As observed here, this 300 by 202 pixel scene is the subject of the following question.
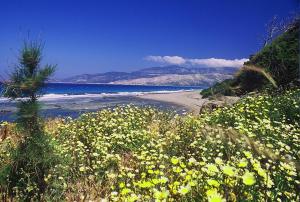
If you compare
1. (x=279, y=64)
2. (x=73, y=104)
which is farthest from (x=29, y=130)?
(x=73, y=104)

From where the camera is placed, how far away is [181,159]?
23.7ft

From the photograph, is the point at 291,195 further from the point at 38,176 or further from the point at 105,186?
the point at 38,176

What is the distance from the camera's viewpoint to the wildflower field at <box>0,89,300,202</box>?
404 centimetres

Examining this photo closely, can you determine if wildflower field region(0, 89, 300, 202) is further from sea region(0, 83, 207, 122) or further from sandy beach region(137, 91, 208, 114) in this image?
sandy beach region(137, 91, 208, 114)

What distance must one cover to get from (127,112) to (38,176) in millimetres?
6204

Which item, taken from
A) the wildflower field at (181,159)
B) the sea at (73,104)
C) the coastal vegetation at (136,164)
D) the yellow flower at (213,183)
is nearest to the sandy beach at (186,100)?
the sea at (73,104)

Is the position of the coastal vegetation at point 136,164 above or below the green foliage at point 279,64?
below

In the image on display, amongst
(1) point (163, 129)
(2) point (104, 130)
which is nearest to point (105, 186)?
(2) point (104, 130)

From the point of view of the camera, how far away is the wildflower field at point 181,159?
4.04 m

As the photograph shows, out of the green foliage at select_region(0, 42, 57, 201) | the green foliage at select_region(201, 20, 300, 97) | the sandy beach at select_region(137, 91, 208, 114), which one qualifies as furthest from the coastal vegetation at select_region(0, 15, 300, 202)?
the sandy beach at select_region(137, 91, 208, 114)

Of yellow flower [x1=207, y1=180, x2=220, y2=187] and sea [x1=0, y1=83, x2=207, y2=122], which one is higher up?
→ yellow flower [x1=207, y1=180, x2=220, y2=187]

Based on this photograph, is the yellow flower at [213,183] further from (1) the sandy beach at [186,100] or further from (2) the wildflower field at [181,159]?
(1) the sandy beach at [186,100]

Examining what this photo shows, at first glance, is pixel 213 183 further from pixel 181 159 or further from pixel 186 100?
pixel 186 100

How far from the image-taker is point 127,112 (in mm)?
12289
